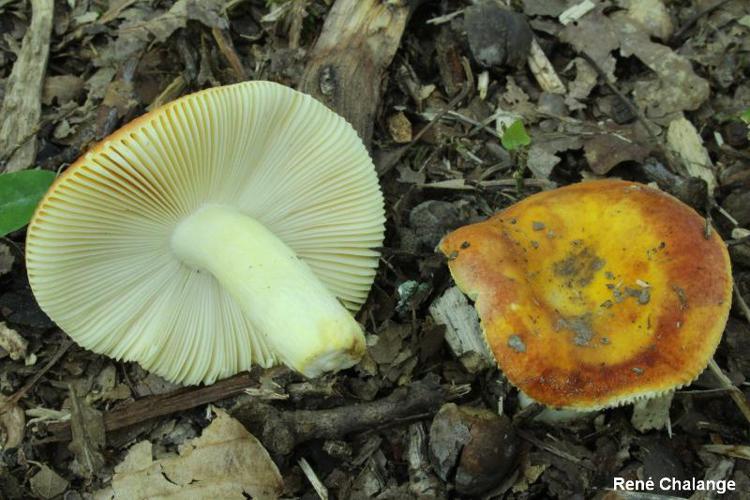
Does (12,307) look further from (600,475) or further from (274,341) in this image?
(600,475)

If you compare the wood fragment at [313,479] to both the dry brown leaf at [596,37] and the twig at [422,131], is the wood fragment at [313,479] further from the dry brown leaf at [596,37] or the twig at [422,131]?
the dry brown leaf at [596,37]

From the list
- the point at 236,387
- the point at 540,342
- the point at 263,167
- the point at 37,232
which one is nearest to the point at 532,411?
the point at 540,342

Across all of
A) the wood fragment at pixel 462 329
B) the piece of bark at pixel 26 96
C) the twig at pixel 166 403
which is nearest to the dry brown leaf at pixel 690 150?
the wood fragment at pixel 462 329

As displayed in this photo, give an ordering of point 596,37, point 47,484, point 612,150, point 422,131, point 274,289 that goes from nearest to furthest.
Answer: point 274,289
point 47,484
point 612,150
point 422,131
point 596,37

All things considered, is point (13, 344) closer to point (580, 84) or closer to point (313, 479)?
point (313, 479)

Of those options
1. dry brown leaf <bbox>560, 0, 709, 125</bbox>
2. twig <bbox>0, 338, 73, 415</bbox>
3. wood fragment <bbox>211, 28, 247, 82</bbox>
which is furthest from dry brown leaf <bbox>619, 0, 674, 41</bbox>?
twig <bbox>0, 338, 73, 415</bbox>

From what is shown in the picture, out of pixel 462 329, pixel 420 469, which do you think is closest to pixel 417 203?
pixel 462 329
